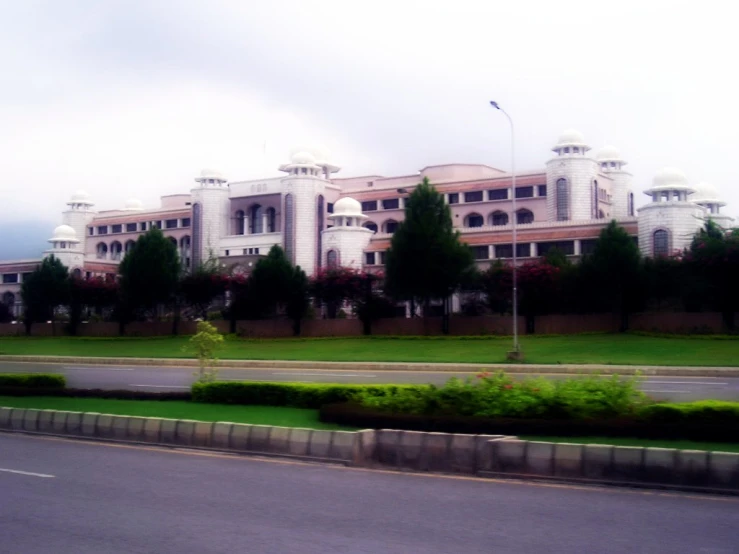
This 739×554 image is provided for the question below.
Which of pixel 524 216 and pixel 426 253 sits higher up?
pixel 524 216

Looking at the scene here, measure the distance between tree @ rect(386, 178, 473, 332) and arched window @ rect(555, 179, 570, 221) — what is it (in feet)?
64.4

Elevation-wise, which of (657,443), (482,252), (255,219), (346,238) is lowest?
(657,443)

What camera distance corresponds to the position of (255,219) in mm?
72938

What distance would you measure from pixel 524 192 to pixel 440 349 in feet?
101

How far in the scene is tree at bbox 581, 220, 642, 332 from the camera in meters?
39.8

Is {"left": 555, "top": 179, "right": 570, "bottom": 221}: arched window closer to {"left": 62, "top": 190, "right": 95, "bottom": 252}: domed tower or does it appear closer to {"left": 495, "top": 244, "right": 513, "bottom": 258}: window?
{"left": 495, "top": 244, "right": 513, "bottom": 258}: window

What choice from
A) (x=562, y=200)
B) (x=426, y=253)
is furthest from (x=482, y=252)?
(x=426, y=253)

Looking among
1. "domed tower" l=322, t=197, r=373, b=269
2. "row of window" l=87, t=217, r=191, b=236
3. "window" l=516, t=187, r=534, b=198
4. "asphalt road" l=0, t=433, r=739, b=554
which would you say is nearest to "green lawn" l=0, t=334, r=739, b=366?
"domed tower" l=322, t=197, r=373, b=269

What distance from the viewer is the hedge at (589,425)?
963cm

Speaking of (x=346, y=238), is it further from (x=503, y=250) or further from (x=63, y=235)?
(x=63, y=235)

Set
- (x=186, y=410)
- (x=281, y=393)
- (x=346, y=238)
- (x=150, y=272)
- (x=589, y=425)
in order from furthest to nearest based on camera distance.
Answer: (x=346, y=238) → (x=150, y=272) → (x=281, y=393) → (x=186, y=410) → (x=589, y=425)

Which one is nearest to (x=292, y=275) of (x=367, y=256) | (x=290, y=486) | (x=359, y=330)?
(x=359, y=330)

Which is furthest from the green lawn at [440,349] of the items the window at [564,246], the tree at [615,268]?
the window at [564,246]

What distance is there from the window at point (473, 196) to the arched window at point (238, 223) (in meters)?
19.3
